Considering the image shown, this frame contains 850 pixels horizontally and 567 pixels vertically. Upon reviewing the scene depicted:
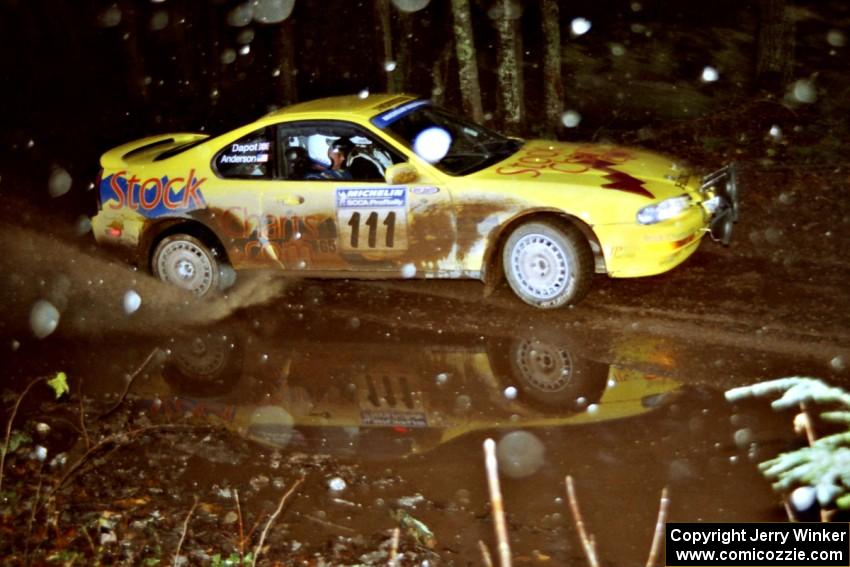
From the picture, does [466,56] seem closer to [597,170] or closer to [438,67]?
[438,67]

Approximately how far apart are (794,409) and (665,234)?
5.88 feet

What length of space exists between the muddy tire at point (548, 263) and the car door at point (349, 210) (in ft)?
1.72

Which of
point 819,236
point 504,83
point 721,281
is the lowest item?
point 721,281

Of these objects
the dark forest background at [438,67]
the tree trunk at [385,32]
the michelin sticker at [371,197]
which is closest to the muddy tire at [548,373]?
the michelin sticker at [371,197]

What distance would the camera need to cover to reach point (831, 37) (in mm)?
21344

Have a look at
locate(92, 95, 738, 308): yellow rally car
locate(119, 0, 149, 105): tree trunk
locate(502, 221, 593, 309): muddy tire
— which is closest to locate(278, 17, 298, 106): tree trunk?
locate(119, 0, 149, 105): tree trunk

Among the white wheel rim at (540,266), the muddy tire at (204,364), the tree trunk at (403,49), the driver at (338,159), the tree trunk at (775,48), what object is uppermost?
the tree trunk at (403,49)

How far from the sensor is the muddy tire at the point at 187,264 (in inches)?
335

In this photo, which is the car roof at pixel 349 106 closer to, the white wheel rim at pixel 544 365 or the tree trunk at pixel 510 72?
the white wheel rim at pixel 544 365

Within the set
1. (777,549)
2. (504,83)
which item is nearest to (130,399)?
(777,549)

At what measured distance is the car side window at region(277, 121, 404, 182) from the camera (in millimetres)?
7609

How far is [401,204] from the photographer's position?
746 cm

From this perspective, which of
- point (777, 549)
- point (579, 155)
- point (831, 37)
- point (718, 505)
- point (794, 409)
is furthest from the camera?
point (831, 37)

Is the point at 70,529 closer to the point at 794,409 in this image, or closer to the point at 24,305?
the point at 794,409
